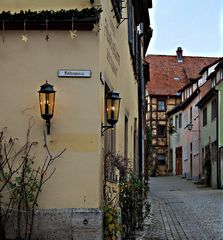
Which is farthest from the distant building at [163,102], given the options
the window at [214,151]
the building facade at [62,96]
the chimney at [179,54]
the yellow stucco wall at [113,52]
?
the building facade at [62,96]

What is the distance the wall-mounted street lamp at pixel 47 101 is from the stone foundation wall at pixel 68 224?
111 cm

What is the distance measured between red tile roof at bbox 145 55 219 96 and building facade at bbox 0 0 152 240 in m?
46.8

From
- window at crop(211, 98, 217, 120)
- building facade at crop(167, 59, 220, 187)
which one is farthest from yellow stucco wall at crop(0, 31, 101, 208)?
window at crop(211, 98, 217, 120)

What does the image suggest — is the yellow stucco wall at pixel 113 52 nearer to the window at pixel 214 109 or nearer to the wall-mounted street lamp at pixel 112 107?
the wall-mounted street lamp at pixel 112 107

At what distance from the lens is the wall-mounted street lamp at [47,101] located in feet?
24.2

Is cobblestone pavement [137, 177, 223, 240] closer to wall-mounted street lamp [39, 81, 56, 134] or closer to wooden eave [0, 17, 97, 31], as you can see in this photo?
wall-mounted street lamp [39, 81, 56, 134]

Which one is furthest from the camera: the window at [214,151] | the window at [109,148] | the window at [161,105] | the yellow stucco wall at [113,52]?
the window at [161,105]

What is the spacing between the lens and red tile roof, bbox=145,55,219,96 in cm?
5566

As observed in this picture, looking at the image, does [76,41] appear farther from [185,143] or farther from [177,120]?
[177,120]

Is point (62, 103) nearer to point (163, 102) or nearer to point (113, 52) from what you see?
point (113, 52)

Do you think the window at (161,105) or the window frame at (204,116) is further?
the window at (161,105)

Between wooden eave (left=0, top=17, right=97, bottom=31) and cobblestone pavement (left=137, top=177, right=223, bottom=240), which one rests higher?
wooden eave (left=0, top=17, right=97, bottom=31)

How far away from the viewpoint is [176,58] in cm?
6116

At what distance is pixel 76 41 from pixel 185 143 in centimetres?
4090
